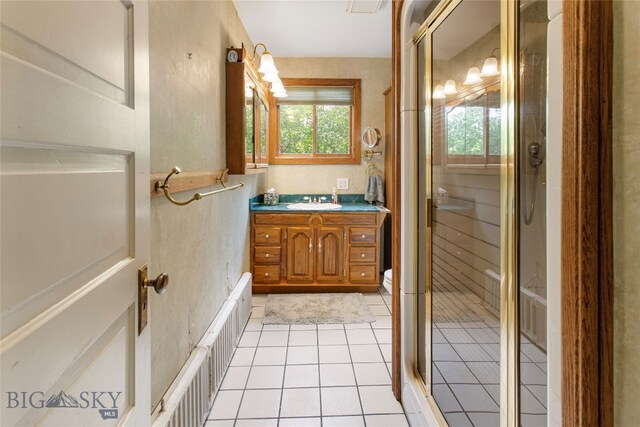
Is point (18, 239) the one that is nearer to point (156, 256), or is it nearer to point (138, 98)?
point (138, 98)

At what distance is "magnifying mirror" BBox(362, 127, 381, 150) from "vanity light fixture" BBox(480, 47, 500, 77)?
9.57ft

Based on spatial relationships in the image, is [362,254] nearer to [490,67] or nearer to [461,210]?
[461,210]

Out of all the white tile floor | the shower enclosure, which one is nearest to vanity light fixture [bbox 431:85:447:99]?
the shower enclosure

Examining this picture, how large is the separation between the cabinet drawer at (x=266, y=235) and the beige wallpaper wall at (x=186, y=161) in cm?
102

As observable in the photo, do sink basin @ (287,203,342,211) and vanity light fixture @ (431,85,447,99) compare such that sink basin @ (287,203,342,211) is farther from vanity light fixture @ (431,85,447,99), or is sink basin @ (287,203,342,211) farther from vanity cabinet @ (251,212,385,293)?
vanity light fixture @ (431,85,447,99)

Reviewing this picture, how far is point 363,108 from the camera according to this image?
13.5ft

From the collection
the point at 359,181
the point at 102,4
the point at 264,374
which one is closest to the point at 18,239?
the point at 102,4

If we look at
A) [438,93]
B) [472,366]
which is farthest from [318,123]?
[472,366]

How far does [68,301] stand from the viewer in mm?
577

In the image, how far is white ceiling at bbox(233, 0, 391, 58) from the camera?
2822 millimetres

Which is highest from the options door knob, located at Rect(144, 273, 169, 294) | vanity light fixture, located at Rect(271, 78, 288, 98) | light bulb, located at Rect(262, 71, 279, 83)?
vanity light fixture, located at Rect(271, 78, 288, 98)

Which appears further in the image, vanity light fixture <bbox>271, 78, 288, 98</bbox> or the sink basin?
the sink basin

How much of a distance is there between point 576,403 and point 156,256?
122 cm

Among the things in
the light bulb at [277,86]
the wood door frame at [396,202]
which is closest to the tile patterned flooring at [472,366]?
the wood door frame at [396,202]
